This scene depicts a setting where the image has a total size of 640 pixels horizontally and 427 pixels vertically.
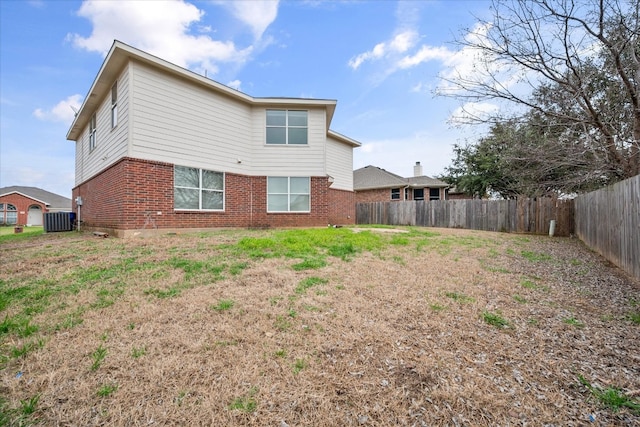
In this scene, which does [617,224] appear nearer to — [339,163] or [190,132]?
[190,132]

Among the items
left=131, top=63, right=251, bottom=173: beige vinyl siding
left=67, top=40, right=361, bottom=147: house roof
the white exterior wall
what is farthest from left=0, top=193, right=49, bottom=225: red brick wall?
left=131, top=63, right=251, bottom=173: beige vinyl siding

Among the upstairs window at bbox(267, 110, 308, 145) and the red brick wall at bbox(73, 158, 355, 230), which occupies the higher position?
the upstairs window at bbox(267, 110, 308, 145)

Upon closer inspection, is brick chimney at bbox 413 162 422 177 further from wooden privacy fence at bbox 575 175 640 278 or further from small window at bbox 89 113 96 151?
small window at bbox 89 113 96 151

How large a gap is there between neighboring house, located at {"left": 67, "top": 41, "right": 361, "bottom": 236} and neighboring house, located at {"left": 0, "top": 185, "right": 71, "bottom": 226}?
3186 cm

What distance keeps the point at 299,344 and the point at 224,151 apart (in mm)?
9812

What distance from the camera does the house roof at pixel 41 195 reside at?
35.6 meters

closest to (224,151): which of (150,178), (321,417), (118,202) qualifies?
(150,178)

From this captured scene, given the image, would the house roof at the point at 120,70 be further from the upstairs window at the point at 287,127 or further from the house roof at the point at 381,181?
the house roof at the point at 381,181

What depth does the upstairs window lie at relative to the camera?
12.2m

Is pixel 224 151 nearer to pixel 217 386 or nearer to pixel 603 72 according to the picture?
pixel 217 386

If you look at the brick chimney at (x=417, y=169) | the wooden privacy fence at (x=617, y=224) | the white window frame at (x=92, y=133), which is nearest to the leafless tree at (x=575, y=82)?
the wooden privacy fence at (x=617, y=224)

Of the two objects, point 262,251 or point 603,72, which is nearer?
point 262,251

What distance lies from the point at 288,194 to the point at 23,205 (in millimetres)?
42488

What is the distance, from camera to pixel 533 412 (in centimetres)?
180
